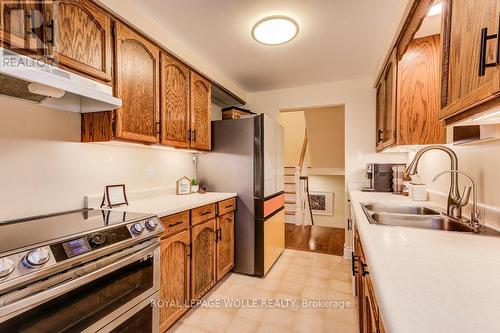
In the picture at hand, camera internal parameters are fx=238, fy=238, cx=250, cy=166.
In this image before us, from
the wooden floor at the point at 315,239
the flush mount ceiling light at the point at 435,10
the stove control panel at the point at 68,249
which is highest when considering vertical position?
the flush mount ceiling light at the point at 435,10

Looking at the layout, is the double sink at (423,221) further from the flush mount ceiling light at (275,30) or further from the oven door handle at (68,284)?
the flush mount ceiling light at (275,30)

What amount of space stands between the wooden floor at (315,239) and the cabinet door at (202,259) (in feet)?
5.11

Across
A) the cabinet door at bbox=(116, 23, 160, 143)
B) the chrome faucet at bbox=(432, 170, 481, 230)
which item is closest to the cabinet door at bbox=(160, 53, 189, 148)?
the cabinet door at bbox=(116, 23, 160, 143)

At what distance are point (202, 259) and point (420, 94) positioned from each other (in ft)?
7.01

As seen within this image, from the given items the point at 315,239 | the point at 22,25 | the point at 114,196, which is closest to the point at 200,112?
the point at 114,196

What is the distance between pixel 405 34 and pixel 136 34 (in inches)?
74.3

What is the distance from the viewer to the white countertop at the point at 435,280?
45 cm

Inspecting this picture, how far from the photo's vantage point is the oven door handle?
0.81 metres

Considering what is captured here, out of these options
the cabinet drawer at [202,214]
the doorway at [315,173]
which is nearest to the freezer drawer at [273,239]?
the cabinet drawer at [202,214]

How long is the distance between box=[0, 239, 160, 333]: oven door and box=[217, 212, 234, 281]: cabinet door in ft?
2.86

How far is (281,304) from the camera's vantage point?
2000 mm

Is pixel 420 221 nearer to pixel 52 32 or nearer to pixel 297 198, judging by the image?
pixel 52 32

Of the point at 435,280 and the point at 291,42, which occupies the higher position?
the point at 291,42

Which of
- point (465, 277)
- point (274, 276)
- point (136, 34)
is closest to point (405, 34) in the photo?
point (465, 277)
